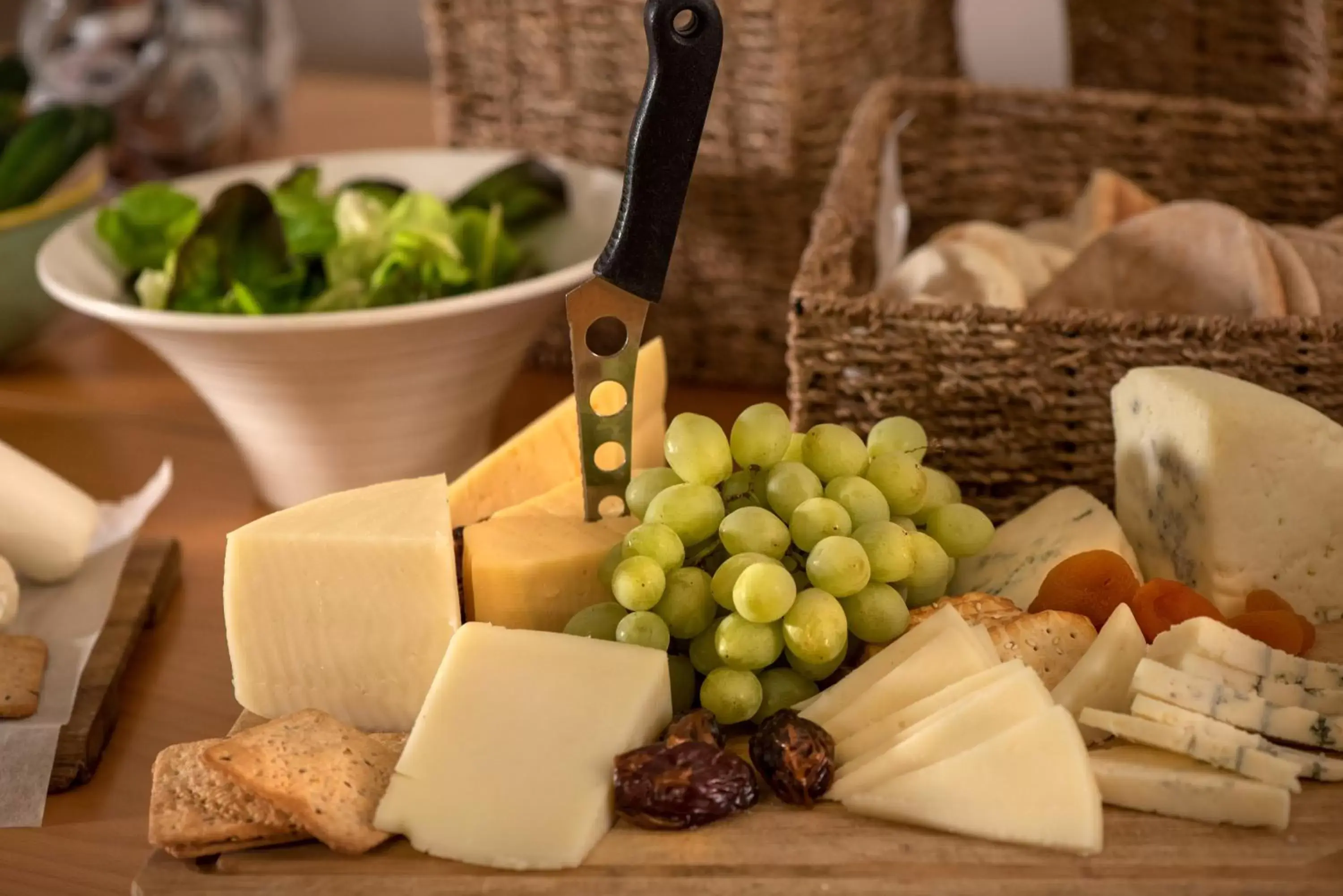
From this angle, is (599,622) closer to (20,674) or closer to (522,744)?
(522,744)

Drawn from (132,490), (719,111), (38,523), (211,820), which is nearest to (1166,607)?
(211,820)

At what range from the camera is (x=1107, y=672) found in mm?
727

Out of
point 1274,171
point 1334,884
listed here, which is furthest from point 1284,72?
point 1334,884

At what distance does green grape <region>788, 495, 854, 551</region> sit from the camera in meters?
0.76

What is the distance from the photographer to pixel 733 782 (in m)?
0.67

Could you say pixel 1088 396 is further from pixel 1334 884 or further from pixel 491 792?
pixel 491 792

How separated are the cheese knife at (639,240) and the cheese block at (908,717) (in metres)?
0.22

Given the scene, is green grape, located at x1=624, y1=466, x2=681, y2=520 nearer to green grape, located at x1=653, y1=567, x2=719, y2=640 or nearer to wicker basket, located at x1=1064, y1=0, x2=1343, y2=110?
green grape, located at x1=653, y1=567, x2=719, y2=640

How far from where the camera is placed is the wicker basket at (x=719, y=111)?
1179 millimetres

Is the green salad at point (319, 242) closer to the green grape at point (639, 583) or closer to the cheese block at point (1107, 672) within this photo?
the green grape at point (639, 583)

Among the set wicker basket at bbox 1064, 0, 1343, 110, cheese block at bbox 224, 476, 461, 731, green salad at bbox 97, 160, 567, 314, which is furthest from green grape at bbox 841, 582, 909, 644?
wicker basket at bbox 1064, 0, 1343, 110

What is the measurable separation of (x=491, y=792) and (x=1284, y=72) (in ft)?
3.28

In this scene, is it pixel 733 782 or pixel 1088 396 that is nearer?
pixel 733 782

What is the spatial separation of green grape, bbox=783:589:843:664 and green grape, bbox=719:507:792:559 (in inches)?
1.3
